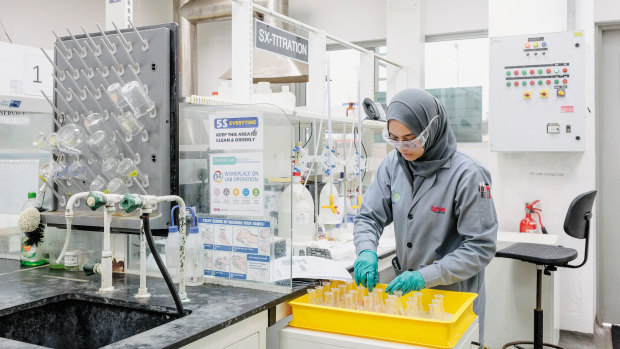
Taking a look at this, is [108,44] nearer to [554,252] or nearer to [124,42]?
[124,42]

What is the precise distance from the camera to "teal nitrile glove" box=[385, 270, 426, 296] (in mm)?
1491

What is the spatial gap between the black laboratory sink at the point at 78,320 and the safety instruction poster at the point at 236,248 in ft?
0.80

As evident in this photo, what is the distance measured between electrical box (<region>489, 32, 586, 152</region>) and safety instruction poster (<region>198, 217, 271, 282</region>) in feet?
7.70

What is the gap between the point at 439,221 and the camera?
1.72 meters

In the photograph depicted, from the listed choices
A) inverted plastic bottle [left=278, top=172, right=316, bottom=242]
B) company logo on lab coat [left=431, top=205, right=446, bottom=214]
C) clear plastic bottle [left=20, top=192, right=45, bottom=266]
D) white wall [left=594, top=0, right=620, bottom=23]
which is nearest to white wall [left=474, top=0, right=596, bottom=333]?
white wall [left=594, top=0, right=620, bottom=23]

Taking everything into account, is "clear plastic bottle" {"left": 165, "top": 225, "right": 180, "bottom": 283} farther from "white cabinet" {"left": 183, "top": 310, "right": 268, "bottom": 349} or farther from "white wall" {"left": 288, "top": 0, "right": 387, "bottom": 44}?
"white wall" {"left": 288, "top": 0, "right": 387, "bottom": 44}

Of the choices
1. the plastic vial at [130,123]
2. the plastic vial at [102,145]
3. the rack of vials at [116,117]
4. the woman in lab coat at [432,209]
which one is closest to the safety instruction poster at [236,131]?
the rack of vials at [116,117]

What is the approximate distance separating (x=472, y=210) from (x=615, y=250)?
2.62m

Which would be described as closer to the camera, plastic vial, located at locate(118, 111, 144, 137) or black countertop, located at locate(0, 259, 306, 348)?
black countertop, located at locate(0, 259, 306, 348)

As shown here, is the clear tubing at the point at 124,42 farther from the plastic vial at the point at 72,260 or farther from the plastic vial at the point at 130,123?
the plastic vial at the point at 72,260

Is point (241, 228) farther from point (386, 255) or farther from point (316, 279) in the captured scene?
point (386, 255)

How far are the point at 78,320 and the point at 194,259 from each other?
1.32ft

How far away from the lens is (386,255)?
217 cm

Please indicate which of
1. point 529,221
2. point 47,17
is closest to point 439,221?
point 529,221
